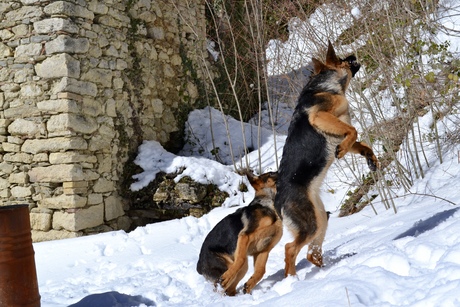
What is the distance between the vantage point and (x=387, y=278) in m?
3.00

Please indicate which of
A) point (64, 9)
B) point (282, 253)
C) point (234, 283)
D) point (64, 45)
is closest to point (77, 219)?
point (64, 45)

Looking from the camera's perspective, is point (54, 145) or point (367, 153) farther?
point (54, 145)

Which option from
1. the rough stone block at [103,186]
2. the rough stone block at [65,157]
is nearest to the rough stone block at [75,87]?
the rough stone block at [65,157]

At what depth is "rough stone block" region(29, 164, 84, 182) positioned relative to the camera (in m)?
7.35

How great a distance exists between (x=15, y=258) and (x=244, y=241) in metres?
1.72

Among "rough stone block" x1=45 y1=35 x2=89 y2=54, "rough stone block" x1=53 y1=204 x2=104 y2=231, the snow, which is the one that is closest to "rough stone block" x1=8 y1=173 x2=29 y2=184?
"rough stone block" x1=53 y1=204 x2=104 y2=231

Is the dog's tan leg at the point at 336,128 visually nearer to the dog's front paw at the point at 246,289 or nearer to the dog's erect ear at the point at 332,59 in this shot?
the dog's erect ear at the point at 332,59

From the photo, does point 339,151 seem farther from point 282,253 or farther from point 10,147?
point 10,147

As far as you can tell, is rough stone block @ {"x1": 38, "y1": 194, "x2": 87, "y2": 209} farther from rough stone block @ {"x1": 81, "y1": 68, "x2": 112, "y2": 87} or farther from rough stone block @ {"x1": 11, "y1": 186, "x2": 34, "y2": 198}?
rough stone block @ {"x1": 81, "y1": 68, "x2": 112, "y2": 87}

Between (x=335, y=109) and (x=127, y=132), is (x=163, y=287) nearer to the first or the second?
(x=335, y=109)

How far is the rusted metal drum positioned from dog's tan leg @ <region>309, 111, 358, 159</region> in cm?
228

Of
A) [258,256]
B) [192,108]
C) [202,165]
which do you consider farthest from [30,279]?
[192,108]

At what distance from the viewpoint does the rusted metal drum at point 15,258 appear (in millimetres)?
3789

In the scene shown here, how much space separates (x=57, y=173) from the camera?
742 centimetres
